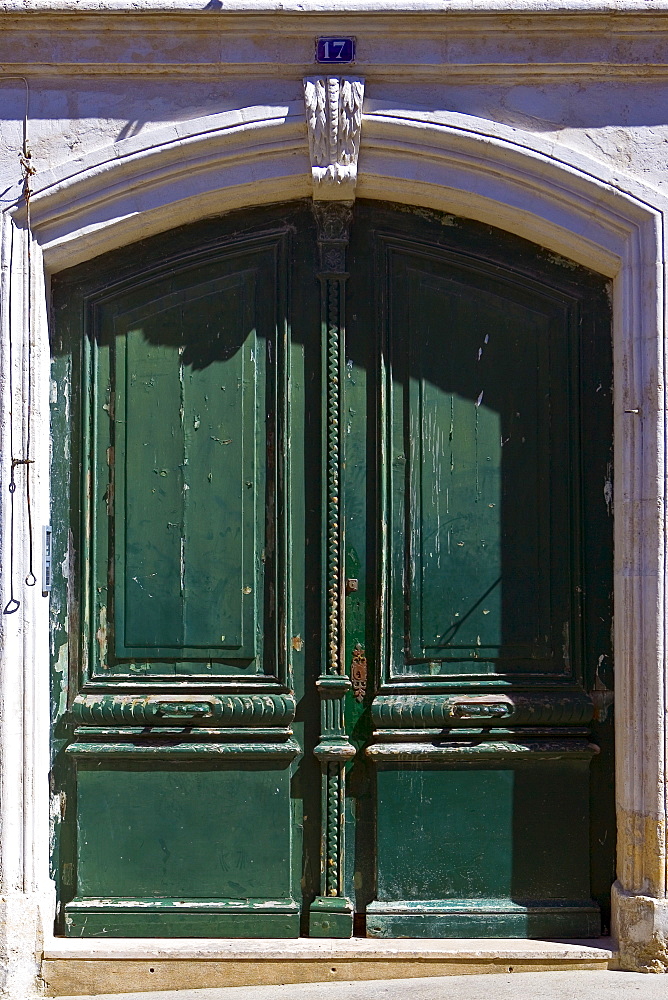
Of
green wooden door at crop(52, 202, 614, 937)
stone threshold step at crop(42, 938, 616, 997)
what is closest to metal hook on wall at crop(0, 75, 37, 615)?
green wooden door at crop(52, 202, 614, 937)

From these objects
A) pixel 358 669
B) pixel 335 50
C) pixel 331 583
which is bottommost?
pixel 358 669

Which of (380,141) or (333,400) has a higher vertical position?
(380,141)

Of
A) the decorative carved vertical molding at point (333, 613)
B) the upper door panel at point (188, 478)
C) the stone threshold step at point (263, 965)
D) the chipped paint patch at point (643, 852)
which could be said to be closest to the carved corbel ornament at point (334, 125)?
the decorative carved vertical molding at point (333, 613)

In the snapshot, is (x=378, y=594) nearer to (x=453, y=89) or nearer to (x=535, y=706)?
(x=535, y=706)

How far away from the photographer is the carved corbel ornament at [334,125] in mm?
3814

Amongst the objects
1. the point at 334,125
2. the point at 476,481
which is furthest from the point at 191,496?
the point at 334,125

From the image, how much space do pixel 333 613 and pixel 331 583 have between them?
12cm

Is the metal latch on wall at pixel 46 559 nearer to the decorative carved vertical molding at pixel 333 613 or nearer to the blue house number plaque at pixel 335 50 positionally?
the decorative carved vertical molding at pixel 333 613

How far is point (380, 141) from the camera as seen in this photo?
3877 millimetres

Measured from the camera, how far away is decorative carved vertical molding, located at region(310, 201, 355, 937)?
3943 millimetres

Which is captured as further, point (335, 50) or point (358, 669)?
point (358, 669)

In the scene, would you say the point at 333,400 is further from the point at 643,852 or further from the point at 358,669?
the point at 643,852

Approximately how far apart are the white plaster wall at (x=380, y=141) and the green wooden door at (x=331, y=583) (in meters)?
0.19

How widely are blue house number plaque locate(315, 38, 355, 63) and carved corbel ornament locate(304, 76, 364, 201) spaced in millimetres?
71
